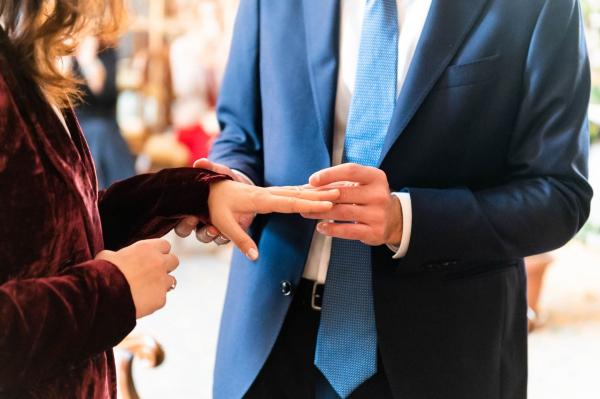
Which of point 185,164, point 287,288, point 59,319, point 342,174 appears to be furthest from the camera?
point 185,164

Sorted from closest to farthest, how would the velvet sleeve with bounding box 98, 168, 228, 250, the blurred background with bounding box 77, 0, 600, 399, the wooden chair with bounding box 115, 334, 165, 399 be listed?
the velvet sleeve with bounding box 98, 168, 228, 250 → the wooden chair with bounding box 115, 334, 165, 399 → the blurred background with bounding box 77, 0, 600, 399

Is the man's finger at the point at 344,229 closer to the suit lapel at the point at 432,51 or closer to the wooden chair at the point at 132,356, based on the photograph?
the suit lapel at the point at 432,51

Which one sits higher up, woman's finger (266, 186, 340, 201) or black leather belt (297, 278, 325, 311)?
woman's finger (266, 186, 340, 201)

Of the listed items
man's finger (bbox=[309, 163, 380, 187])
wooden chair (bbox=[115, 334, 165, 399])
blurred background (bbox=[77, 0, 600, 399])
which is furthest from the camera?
blurred background (bbox=[77, 0, 600, 399])

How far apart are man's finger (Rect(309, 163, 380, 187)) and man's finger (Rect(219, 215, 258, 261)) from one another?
0.16m

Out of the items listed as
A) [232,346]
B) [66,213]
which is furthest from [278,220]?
[66,213]

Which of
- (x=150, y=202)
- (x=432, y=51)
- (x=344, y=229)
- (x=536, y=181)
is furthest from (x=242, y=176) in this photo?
(x=536, y=181)

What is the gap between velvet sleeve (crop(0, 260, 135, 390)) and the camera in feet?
2.54

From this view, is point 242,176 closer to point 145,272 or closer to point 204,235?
point 204,235

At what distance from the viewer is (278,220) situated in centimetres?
130

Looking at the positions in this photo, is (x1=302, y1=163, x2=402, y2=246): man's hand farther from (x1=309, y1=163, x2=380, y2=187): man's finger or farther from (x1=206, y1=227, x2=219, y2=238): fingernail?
(x1=206, y1=227, x2=219, y2=238): fingernail

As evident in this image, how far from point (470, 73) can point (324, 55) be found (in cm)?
25

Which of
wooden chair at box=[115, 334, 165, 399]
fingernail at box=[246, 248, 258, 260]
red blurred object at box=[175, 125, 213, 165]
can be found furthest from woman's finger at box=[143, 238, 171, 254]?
red blurred object at box=[175, 125, 213, 165]

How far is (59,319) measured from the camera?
0.80 meters
